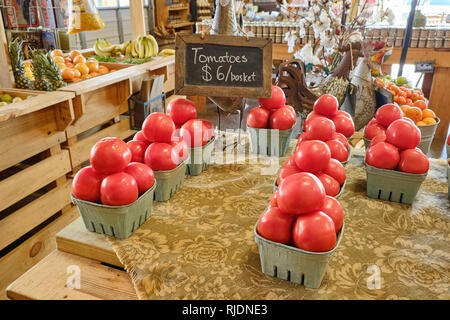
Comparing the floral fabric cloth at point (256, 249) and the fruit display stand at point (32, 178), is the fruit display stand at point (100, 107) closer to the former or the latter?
the fruit display stand at point (32, 178)

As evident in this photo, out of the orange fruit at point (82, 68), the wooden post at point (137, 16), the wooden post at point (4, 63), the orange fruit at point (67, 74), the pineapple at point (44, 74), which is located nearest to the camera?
the wooden post at point (4, 63)

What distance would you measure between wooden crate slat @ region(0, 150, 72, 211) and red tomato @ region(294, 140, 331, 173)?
5.46 feet

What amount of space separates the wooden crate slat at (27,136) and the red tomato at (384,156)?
1811mm

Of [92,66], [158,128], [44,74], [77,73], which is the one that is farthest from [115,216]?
[92,66]

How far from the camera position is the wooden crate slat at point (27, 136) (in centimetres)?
192

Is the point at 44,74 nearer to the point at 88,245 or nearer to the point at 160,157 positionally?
the point at 160,157

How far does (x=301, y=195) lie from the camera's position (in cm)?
80

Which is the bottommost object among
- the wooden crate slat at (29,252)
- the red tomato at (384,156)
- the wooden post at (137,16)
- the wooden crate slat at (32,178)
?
the wooden crate slat at (29,252)

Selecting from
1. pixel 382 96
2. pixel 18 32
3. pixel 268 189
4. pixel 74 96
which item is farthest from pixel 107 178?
pixel 18 32

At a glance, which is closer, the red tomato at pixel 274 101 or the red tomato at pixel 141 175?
the red tomato at pixel 141 175

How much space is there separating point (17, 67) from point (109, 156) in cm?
185

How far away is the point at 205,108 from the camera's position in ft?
18.8

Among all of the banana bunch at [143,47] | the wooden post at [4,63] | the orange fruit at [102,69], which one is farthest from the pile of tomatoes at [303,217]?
the banana bunch at [143,47]
